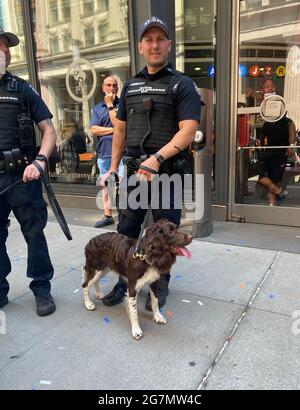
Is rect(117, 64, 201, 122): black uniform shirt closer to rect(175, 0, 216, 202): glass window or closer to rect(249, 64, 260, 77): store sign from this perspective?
rect(175, 0, 216, 202): glass window

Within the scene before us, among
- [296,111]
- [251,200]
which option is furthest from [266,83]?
[251,200]

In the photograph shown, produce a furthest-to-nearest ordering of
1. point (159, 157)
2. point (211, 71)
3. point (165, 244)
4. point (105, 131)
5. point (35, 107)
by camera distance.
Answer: point (211, 71)
point (105, 131)
point (35, 107)
point (159, 157)
point (165, 244)

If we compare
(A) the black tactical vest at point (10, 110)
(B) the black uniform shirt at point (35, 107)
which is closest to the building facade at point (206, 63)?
(B) the black uniform shirt at point (35, 107)

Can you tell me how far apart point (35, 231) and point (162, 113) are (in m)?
1.40

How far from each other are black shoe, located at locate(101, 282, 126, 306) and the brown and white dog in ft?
0.42

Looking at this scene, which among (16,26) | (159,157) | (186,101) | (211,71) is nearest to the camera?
(159,157)

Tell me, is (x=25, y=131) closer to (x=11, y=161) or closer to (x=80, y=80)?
(x=11, y=161)

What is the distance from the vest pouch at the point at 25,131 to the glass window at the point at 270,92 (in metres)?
3.20

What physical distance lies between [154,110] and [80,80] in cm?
436

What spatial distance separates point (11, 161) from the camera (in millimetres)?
2840

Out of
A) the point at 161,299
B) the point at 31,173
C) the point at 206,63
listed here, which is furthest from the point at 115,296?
the point at 206,63

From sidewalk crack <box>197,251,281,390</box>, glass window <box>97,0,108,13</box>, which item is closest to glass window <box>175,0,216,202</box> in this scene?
glass window <box>97,0,108,13</box>

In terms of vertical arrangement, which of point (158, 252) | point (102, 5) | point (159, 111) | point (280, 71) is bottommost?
point (158, 252)

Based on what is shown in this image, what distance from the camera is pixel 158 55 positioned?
2.71 m
